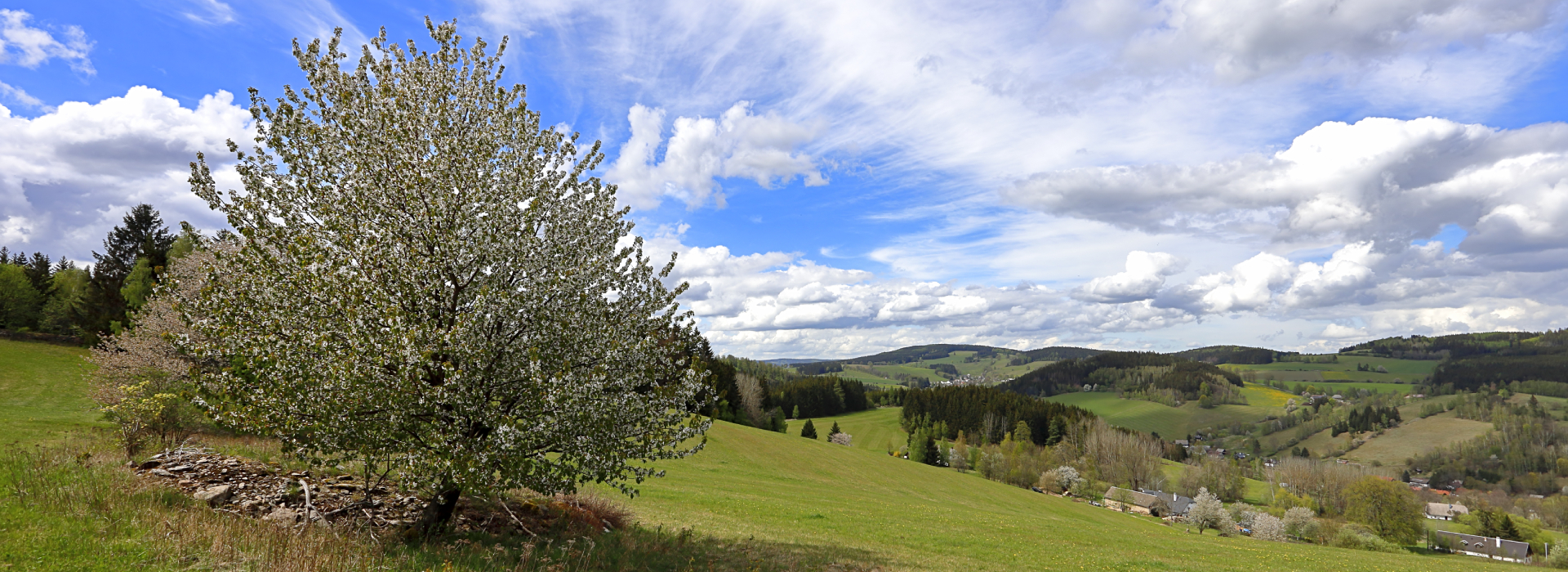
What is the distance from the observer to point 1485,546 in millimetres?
86438

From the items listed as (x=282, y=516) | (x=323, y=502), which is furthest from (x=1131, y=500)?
(x=282, y=516)

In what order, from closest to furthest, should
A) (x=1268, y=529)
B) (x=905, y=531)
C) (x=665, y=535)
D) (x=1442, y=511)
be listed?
(x=665, y=535)
(x=905, y=531)
(x=1268, y=529)
(x=1442, y=511)

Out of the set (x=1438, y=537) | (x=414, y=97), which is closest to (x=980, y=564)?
(x=414, y=97)

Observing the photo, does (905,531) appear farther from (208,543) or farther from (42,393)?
(42,393)

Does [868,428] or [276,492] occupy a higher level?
[276,492]

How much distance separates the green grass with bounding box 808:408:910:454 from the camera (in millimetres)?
137125

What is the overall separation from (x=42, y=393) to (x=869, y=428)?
435 ft

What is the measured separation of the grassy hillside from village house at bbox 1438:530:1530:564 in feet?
246

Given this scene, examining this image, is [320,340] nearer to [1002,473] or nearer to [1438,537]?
[1002,473]

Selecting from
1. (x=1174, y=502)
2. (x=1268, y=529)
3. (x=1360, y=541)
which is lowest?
(x=1174, y=502)

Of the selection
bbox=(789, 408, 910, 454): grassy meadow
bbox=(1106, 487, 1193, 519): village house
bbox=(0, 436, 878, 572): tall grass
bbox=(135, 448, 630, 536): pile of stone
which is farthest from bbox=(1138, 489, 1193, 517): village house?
bbox=(135, 448, 630, 536): pile of stone

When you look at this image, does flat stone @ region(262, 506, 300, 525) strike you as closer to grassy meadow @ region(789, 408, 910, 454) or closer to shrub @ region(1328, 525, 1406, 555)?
shrub @ region(1328, 525, 1406, 555)

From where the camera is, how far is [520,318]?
468 inches

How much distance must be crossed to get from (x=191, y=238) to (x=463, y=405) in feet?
22.0
